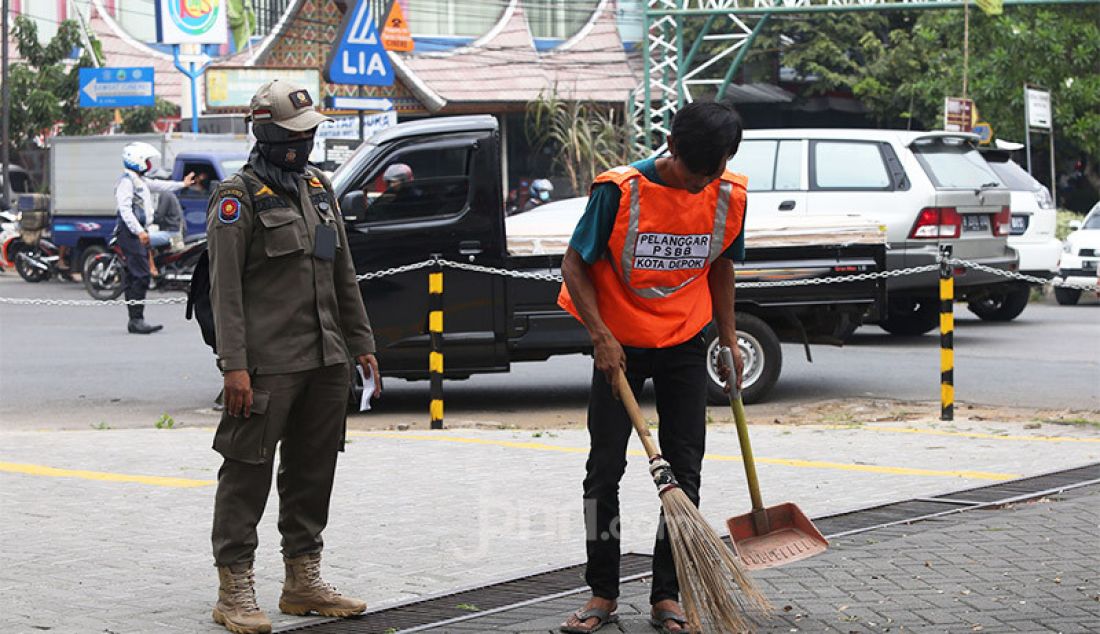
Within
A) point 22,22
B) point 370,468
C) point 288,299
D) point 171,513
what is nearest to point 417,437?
point 370,468

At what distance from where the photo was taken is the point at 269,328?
560 cm

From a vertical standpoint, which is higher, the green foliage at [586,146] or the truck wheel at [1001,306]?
the green foliage at [586,146]

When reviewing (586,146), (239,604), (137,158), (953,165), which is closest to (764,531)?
(239,604)

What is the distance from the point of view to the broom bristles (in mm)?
5324

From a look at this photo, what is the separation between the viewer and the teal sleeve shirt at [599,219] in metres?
5.50

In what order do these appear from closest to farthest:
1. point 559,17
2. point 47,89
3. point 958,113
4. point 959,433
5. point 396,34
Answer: point 959,433
point 396,34
point 958,113
point 47,89
point 559,17

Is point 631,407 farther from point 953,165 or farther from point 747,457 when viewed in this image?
point 953,165

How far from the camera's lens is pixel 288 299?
18.5 ft

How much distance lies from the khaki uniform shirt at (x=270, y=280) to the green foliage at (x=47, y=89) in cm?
3279

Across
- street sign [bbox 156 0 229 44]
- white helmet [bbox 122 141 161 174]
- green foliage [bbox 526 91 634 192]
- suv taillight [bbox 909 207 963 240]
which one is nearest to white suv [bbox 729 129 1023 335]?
suv taillight [bbox 909 207 963 240]

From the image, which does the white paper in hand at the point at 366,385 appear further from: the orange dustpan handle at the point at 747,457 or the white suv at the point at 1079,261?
the white suv at the point at 1079,261

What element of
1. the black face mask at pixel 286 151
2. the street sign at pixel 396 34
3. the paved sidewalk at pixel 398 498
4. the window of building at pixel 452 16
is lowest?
the paved sidewalk at pixel 398 498

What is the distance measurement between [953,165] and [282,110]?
11625 millimetres

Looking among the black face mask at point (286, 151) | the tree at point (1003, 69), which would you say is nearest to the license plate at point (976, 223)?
→ the black face mask at point (286, 151)
